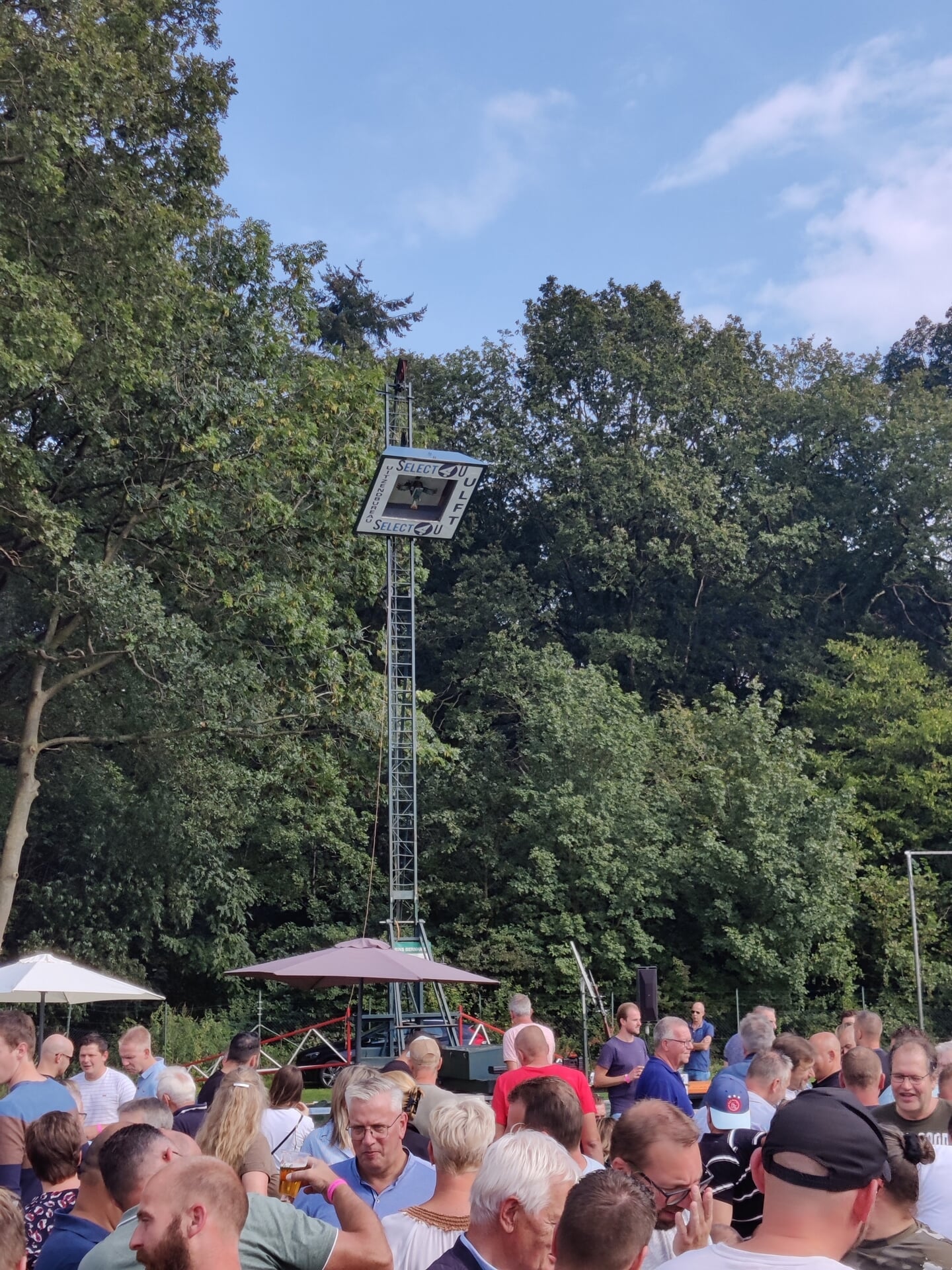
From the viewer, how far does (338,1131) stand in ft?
14.4

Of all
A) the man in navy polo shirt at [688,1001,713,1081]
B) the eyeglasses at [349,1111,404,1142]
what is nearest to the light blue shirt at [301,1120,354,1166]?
the eyeglasses at [349,1111,404,1142]

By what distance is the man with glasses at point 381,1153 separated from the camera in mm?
3949

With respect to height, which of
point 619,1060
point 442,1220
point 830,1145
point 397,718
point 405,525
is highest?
point 405,525

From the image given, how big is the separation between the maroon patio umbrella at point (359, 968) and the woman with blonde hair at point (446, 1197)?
7.99 metres

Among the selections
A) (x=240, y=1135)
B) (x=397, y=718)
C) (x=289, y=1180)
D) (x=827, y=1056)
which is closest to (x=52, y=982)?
(x=827, y=1056)

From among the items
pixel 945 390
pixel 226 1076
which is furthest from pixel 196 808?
pixel 945 390

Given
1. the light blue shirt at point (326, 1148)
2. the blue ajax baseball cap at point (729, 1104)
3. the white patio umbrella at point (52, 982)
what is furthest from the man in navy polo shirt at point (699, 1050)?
the light blue shirt at point (326, 1148)

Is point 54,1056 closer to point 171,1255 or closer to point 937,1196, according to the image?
point 937,1196

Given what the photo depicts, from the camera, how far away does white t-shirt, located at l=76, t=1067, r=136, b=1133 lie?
24.0ft

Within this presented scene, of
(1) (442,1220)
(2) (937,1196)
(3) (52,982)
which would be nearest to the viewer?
(1) (442,1220)

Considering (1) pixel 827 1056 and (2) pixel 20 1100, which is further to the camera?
(1) pixel 827 1056

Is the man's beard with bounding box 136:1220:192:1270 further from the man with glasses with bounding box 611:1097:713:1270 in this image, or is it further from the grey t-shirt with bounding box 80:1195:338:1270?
the man with glasses with bounding box 611:1097:713:1270

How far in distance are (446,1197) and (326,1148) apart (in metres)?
1.25

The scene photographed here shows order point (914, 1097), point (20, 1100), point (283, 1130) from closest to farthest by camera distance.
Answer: point (20, 1100)
point (914, 1097)
point (283, 1130)
